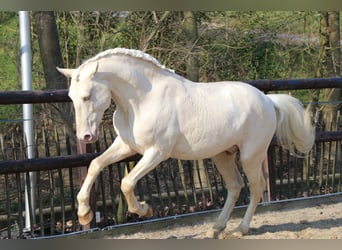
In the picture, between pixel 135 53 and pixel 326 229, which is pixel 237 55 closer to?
pixel 326 229

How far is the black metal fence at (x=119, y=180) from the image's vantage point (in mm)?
4641

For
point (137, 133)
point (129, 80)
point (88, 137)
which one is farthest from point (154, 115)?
point (88, 137)

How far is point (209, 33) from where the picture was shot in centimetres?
869

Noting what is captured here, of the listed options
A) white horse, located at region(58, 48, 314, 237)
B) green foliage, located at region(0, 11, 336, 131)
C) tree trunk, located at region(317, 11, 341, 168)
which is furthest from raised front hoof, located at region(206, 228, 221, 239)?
tree trunk, located at region(317, 11, 341, 168)

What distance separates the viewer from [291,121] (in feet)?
15.1

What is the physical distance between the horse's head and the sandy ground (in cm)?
157

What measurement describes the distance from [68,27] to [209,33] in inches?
90.3

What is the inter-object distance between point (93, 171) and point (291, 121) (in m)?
1.82

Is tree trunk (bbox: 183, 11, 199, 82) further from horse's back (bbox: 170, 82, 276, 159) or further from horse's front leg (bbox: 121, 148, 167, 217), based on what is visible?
horse's front leg (bbox: 121, 148, 167, 217)

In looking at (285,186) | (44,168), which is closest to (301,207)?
(285,186)

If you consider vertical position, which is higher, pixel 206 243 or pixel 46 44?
pixel 46 44

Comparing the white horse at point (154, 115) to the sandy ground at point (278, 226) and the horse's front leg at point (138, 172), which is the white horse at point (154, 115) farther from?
the sandy ground at point (278, 226)

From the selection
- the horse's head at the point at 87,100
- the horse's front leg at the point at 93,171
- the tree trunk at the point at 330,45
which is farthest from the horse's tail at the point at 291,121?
the tree trunk at the point at 330,45

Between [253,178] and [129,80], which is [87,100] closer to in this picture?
[129,80]
